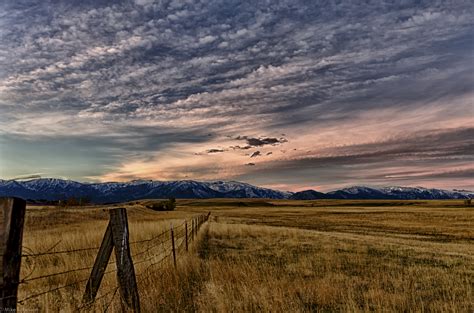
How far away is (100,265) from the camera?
758cm

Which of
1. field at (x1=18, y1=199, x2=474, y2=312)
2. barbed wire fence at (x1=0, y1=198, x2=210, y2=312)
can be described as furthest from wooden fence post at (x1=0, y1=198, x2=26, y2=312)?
field at (x1=18, y1=199, x2=474, y2=312)

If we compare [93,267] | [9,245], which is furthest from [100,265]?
[9,245]

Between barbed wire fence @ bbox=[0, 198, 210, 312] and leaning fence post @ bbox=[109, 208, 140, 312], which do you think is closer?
barbed wire fence @ bbox=[0, 198, 210, 312]

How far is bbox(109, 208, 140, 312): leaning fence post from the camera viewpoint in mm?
7262

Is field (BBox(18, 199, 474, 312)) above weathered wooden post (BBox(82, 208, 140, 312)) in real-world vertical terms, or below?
below

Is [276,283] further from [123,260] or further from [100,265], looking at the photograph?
[100,265]

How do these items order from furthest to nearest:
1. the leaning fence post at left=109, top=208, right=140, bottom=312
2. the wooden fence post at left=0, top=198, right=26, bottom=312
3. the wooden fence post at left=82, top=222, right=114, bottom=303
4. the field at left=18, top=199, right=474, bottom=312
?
the field at left=18, top=199, right=474, bottom=312, the wooden fence post at left=82, top=222, right=114, bottom=303, the leaning fence post at left=109, top=208, right=140, bottom=312, the wooden fence post at left=0, top=198, right=26, bottom=312

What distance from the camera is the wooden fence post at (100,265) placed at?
7422mm

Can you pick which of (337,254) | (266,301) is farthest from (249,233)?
(266,301)

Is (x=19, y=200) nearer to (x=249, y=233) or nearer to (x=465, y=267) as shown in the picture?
(x=465, y=267)

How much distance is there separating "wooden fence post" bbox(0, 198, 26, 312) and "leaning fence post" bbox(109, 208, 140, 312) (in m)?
3.17

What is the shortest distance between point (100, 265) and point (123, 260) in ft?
1.86

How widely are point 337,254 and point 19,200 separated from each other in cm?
1691

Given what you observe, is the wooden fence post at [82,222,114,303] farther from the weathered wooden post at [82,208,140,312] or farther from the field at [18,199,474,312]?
the field at [18,199,474,312]
